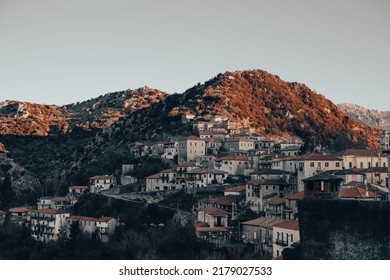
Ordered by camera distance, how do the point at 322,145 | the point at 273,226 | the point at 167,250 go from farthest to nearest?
the point at 322,145 < the point at 167,250 < the point at 273,226

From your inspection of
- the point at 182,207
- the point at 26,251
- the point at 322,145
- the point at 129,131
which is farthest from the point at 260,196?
the point at 129,131

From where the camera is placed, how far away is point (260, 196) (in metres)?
46.2

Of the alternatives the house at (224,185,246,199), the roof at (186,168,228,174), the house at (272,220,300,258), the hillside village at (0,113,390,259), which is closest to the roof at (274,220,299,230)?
the house at (272,220,300,258)

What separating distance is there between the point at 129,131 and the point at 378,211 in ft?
239

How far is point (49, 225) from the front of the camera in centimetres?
5653

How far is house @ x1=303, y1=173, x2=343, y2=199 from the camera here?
27.4 metres

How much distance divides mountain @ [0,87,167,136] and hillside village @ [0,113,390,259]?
48588mm

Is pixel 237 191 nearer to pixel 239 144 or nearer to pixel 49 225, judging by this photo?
pixel 239 144

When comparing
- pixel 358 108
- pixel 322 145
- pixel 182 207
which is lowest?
pixel 182 207

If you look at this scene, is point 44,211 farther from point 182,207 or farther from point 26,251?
point 182,207

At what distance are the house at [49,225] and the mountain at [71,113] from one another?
191ft

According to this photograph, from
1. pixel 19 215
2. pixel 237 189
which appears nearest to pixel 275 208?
pixel 237 189

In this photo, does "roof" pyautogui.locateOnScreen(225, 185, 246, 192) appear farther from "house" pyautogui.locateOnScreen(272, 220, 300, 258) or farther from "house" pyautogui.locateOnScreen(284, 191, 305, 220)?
"house" pyautogui.locateOnScreen(272, 220, 300, 258)

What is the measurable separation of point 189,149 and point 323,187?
39020mm
